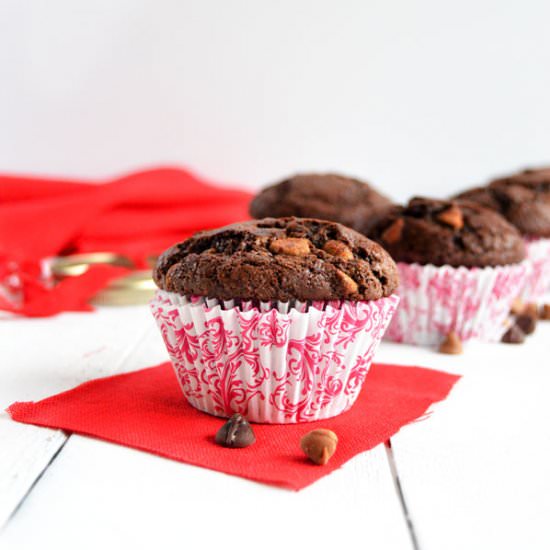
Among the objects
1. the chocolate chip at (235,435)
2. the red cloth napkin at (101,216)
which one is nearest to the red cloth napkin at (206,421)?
the chocolate chip at (235,435)

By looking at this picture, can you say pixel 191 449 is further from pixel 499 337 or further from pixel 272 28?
pixel 272 28

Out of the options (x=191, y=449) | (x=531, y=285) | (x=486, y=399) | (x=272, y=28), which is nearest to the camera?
(x=191, y=449)

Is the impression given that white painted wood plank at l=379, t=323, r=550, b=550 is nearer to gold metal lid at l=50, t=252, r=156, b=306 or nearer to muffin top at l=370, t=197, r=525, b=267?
muffin top at l=370, t=197, r=525, b=267

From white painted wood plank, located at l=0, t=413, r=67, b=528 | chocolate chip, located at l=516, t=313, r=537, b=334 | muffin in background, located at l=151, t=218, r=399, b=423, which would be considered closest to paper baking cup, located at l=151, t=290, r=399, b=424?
muffin in background, located at l=151, t=218, r=399, b=423

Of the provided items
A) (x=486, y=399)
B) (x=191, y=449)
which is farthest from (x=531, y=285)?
(x=191, y=449)

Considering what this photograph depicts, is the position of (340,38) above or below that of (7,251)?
above

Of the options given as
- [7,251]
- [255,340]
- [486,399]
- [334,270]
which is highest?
[334,270]

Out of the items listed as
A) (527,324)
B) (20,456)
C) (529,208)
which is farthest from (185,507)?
(529,208)
